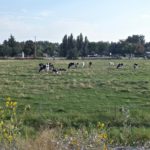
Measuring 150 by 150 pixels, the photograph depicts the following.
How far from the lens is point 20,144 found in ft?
24.5

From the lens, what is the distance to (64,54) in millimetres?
158000

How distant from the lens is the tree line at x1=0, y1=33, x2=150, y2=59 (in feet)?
465

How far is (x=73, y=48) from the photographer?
147 metres

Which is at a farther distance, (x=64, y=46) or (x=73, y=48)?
(x=64, y=46)

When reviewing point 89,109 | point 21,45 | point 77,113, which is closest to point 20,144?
point 77,113

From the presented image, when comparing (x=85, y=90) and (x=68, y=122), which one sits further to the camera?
(x=85, y=90)

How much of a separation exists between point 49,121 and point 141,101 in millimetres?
7833

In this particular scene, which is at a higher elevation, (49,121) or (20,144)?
(20,144)

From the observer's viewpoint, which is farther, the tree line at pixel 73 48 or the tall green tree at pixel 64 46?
the tall green tree at pixel 64 46

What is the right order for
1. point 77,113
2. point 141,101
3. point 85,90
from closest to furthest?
point 77,113 < point 141,101 < point 85,90

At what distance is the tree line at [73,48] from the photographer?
142 meters

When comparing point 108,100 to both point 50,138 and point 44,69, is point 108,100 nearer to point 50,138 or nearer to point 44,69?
point 50,138

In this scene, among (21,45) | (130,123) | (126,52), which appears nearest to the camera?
(130,123)

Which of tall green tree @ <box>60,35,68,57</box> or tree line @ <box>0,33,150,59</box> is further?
tall green tree @ <box>60,35,68,57</box>
